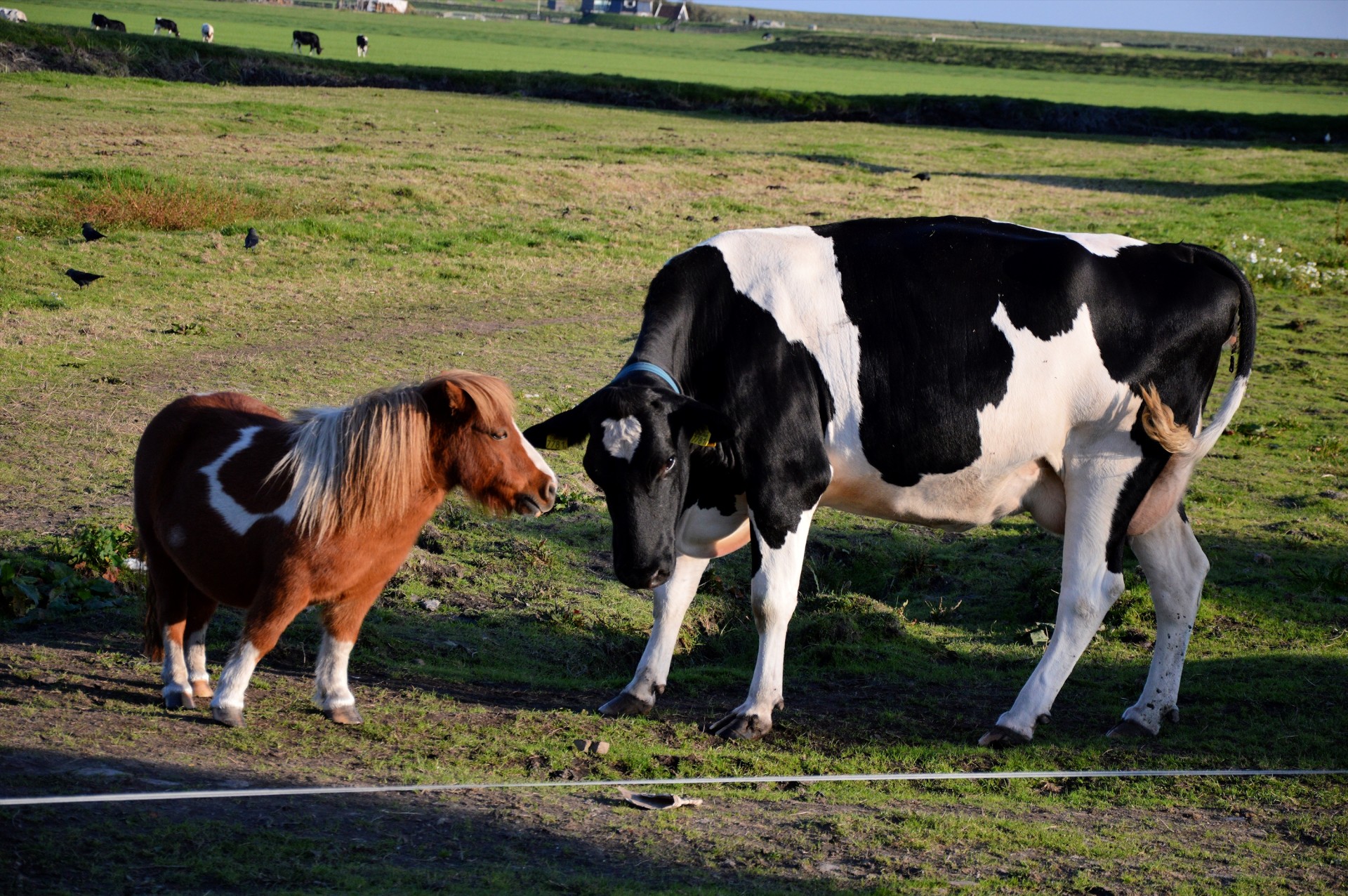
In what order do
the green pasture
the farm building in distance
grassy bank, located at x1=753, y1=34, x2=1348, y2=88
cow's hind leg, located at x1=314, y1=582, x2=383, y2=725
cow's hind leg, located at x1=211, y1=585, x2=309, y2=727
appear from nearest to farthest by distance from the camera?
cow's hind leg, located at x1=211, y1=585, x2=309, y2=727 < cow's hind leg, located at x1=314, y1=582, x2=383, y2=725 < the green pasture < grassy bank, located at x1=753, y1=34, x2=1348, y2=88 < the farm building in distance

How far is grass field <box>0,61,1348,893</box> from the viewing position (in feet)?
13.2

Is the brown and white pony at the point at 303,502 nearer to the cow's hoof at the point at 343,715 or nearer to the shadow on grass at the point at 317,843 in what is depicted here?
the cow's hoof at the point at 343,715

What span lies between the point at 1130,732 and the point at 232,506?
4.03m

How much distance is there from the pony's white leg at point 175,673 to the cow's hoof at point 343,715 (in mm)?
540

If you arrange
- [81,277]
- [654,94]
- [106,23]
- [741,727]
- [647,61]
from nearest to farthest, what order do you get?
[741,727], [81,277], [654,94], [106,23], [647,61]

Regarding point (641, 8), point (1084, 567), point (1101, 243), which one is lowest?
point (1084, 567)

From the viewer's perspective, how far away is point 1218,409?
231 inches

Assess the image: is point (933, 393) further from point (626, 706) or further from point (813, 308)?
point (626, 706)

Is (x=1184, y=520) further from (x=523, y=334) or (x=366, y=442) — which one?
(x=523, y=334)

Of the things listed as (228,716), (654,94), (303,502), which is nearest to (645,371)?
(303,502)

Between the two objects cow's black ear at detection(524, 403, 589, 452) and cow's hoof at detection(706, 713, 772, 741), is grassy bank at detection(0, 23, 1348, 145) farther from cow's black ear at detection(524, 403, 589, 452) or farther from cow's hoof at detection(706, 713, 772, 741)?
cow's hoof at detection(706, 713, 772, 741)

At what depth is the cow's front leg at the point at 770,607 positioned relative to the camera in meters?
5.46

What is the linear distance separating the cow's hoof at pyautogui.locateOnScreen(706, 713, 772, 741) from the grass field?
11cm

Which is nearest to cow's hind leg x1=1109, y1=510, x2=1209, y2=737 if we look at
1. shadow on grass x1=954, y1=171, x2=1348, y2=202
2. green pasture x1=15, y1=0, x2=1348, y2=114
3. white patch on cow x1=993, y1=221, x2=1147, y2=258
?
white patch on cow x1=993, y1=221, x2=1147, y2=258
